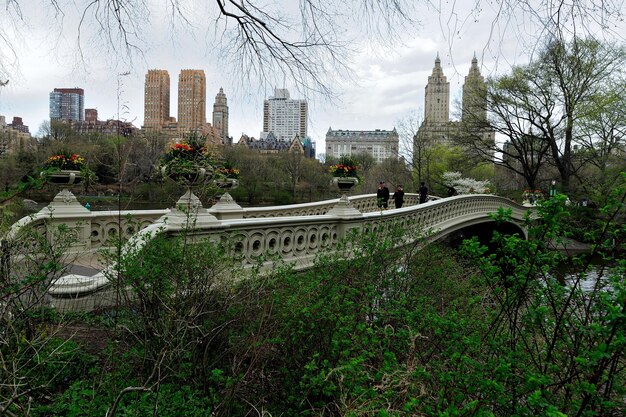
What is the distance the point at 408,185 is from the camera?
4444cm

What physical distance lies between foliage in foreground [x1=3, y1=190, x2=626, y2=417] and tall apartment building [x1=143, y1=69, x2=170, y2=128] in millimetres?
2240

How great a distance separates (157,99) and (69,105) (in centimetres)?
140

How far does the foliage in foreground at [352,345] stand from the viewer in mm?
2135

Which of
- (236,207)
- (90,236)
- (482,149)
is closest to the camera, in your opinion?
(90,236)

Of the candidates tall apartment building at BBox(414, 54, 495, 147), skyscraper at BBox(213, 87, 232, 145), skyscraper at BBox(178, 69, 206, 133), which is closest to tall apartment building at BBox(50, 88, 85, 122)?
skyscraper at BBox(178, 69, 206, 133)

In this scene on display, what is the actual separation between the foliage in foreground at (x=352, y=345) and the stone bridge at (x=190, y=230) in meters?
0.66

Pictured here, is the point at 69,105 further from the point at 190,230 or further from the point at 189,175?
the point at 189,175

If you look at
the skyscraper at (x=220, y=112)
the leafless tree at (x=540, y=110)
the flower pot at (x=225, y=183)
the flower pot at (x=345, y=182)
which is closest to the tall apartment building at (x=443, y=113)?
the leafless tree at (x=540, y=110)

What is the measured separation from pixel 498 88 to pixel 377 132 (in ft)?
481

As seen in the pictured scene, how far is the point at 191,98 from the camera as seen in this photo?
6184 mm

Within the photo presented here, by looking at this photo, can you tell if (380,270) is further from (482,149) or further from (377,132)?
(377,132)

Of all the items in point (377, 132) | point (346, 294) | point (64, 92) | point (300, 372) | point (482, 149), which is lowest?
point (300, 372)

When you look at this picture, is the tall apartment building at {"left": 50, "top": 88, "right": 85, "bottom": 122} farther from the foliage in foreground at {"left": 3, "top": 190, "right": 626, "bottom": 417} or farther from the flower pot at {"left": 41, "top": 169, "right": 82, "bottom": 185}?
the flower pot at {"left": 41, "top": 169, "right": 82, "bottom": 185}

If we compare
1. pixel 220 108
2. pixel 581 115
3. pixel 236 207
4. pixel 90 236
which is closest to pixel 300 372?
pixel 220 108
